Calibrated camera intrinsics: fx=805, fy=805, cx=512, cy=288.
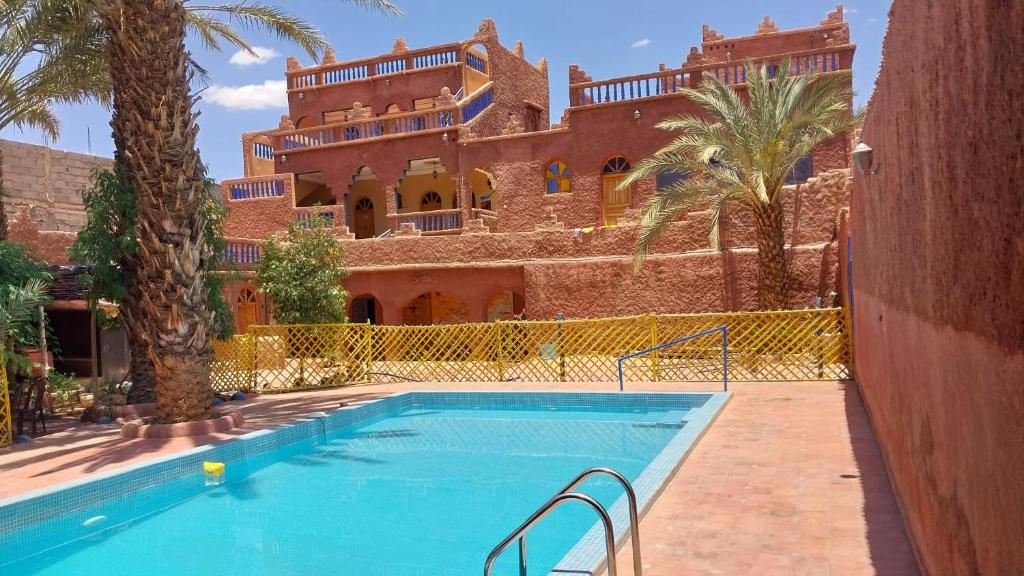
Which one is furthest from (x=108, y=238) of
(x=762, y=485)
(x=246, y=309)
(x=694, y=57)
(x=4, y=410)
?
(x=694, y=57)

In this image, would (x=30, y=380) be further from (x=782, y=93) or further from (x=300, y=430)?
(x=782, y=93)

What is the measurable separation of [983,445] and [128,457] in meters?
9.03

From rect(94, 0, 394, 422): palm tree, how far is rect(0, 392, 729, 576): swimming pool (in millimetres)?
1710

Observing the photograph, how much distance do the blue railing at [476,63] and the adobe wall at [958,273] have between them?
24.8 meters

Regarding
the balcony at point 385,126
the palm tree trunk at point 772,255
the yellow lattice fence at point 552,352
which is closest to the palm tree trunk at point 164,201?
the yellow lattice fence at point 552,352

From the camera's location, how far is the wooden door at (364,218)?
3188 centimetres

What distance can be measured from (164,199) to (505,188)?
1433 centimetres

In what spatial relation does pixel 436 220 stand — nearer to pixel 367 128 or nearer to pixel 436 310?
pixel 436 310

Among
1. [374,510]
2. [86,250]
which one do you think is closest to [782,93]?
[374,510]

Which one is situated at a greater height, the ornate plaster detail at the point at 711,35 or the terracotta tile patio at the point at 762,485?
the ornate plaster detail at the point at 711,35

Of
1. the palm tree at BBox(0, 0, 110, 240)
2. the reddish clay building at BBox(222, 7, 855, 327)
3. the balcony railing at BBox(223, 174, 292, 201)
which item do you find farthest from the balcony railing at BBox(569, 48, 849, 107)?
the palm tree at BBox(0, 0, 110, 240)

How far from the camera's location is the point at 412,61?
30.2 metres

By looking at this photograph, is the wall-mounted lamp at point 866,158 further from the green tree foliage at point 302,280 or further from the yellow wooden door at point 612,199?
the yellow wooden door at point 612,199

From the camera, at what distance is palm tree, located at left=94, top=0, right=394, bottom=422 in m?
10.9
